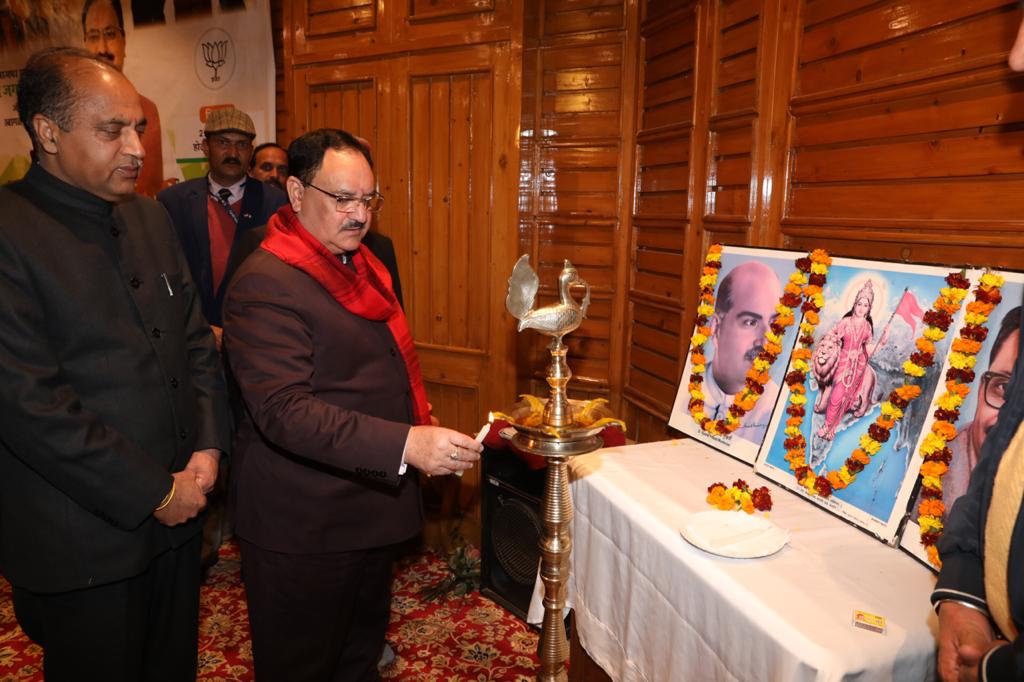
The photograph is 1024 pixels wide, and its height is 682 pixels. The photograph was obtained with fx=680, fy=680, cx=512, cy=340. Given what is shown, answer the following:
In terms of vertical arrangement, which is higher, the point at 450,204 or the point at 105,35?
the point at 105,35

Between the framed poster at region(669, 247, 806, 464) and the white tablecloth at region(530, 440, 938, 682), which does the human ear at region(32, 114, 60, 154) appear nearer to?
the white tablecloth at region(530, 440, 938, 682)

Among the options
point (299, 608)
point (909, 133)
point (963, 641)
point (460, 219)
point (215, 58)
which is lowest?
point (299, 608)

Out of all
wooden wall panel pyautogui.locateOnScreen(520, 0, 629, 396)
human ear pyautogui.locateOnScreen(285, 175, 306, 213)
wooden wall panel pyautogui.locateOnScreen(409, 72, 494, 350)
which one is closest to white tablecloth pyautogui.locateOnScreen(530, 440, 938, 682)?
human ear pyautogui.locateOnScreen(285, 175, 306, 213)

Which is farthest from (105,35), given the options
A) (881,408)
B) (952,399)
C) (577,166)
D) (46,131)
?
(952,399)

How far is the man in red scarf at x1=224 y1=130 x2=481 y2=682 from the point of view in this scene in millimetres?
1564

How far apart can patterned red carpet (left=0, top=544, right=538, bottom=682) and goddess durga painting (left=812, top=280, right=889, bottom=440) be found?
5.00ft

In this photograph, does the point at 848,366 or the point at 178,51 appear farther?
the point at 178,51

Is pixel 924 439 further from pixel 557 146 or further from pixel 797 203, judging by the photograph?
pixel 557 146

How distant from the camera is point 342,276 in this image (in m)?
1.75

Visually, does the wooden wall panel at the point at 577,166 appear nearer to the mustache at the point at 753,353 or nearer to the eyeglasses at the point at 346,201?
the mustache at the point at 753,353

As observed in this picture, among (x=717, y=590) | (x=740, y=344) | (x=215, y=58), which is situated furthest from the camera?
(x=215, y=58)

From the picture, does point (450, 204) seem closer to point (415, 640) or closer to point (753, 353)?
point (753, 353)

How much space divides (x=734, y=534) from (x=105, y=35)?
5.17 metres

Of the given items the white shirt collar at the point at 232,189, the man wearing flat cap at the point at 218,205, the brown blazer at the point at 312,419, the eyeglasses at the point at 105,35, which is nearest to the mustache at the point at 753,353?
the brown blazer at the point at 312,419
